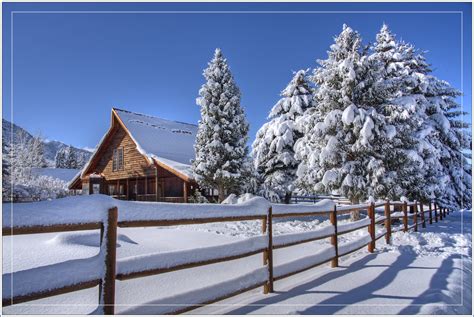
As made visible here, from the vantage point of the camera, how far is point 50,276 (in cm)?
227

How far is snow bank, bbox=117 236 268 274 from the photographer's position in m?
2.80

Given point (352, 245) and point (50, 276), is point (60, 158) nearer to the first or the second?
point (352, 245)

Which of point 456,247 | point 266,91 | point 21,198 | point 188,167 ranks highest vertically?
point 266,91

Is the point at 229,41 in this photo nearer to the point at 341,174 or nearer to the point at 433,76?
the point at 341,174

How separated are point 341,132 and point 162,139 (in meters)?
15.0

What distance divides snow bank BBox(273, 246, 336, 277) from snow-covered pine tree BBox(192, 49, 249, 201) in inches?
478

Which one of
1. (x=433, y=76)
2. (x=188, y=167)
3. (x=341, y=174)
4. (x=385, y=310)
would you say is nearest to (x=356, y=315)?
(x=385, y=310)

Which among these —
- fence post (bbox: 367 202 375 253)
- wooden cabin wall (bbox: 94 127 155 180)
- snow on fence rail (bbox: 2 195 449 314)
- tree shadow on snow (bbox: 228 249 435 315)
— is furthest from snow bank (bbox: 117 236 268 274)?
wooden cabin wall (bbox: 94 127 155 180)

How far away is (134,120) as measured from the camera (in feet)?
82.7

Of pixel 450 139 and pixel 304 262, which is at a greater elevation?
pixel 450 139

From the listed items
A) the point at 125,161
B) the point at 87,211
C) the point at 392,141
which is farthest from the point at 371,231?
the point at 125,161

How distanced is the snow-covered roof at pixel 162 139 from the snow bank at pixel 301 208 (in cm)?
1362

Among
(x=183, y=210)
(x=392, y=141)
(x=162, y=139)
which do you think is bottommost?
(x=183, y=210)

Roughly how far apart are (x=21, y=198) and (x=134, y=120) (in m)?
10.7
